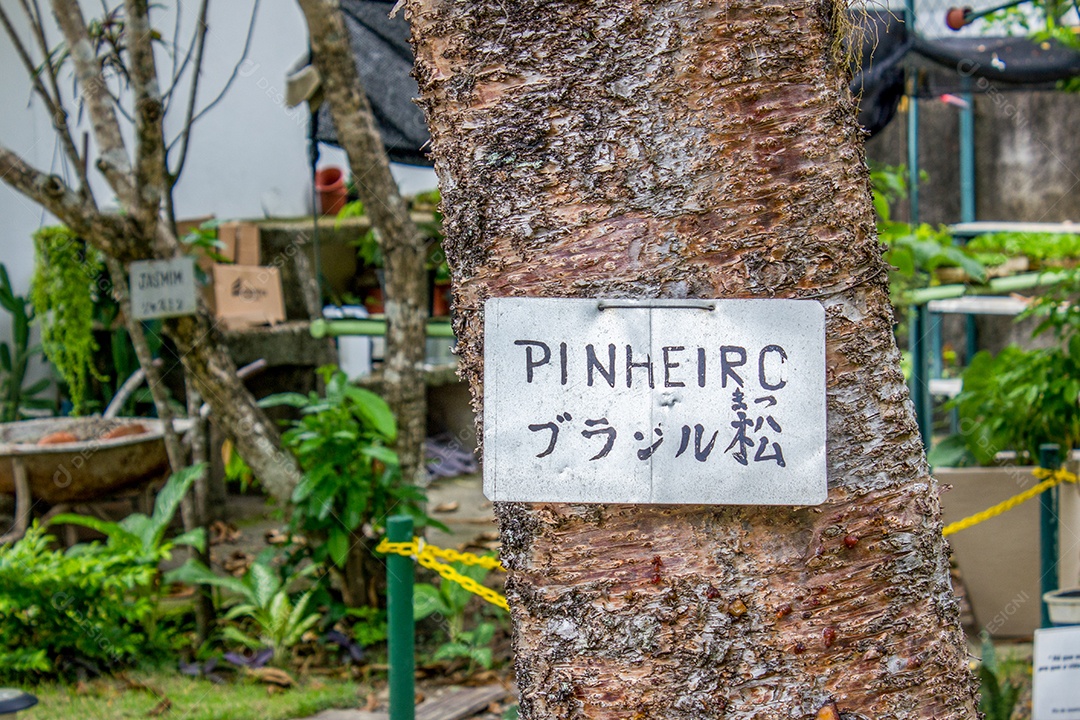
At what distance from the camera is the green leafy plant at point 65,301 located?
5.46 metres

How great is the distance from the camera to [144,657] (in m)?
3.58

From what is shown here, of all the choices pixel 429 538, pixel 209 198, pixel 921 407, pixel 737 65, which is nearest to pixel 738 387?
pixel 737 65

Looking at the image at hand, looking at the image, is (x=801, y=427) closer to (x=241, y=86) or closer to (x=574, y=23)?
(x=574, y=23)

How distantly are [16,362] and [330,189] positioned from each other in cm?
226

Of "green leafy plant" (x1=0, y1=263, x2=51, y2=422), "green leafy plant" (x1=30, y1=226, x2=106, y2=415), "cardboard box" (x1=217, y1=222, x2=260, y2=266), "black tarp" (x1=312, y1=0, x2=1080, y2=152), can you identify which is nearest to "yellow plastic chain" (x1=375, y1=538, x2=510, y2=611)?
"black tarp" (x1=312, y1=0, x2=1080, y2=152)

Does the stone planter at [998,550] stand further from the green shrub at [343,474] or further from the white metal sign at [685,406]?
the white metal sign at [685,406]

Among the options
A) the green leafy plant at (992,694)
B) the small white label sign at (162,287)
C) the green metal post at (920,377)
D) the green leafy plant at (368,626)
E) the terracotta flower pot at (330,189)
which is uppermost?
the terracotta flower pot at (330,189)

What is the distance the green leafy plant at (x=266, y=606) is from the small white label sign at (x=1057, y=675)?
7.81 feet

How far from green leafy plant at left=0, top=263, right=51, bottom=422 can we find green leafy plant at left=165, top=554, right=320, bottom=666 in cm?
281

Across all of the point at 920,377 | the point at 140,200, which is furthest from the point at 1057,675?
the point at 140,200

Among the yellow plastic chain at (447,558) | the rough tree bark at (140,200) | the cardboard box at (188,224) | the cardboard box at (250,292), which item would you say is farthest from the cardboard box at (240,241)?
the yellow plastic chain at (447,558)

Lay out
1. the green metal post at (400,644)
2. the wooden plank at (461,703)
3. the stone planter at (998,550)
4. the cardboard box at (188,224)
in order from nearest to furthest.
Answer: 1. the green metal post at (400,644)
2. the wooden plank at (461,703)
3. the stone planter at (998,550)
4. the cardboard box at (188,224)

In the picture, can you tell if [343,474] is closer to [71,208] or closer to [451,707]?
[451,707]

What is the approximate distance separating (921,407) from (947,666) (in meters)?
3.27
